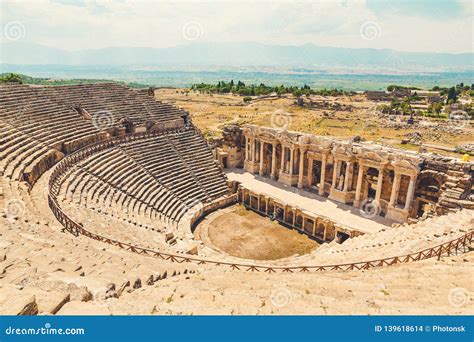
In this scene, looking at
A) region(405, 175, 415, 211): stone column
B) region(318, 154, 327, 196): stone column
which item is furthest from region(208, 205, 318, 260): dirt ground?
region(405, 175, 415, 211): stone column

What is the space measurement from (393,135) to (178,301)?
187 ft

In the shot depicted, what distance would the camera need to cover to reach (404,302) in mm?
9281

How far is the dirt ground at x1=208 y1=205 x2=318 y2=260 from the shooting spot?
82.8 feet

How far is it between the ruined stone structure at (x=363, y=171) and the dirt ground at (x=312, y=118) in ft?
60.8

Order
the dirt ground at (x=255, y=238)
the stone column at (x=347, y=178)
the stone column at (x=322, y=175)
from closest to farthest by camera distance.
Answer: the dirt ground at (x=255, y=238) < the stone column at (x=347, y=178) < the stone column at (x=322, y=175)

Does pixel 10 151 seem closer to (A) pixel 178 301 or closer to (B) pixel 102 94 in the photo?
(B) pixel 102 94

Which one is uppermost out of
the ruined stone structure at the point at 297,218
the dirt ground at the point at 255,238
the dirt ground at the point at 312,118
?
the dirt ground at the point at 312,118

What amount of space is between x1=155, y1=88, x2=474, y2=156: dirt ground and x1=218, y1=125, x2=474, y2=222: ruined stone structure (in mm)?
18529

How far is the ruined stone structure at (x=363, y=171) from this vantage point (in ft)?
79.7

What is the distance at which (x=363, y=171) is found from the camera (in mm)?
28938

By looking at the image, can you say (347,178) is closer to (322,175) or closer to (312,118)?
(322,175)

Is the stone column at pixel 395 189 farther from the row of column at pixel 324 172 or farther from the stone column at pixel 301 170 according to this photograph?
the stone column at pixel 301 170

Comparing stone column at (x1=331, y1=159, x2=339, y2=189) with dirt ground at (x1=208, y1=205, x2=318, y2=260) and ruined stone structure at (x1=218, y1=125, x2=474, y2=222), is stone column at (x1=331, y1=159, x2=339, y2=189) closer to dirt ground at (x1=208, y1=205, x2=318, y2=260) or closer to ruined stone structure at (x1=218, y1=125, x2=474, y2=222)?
ruined stone structure at (x1=218, y1=125, x2=474, y2=222)

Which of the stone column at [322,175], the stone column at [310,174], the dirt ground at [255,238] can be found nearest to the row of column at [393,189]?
the stone column at [322,175]
